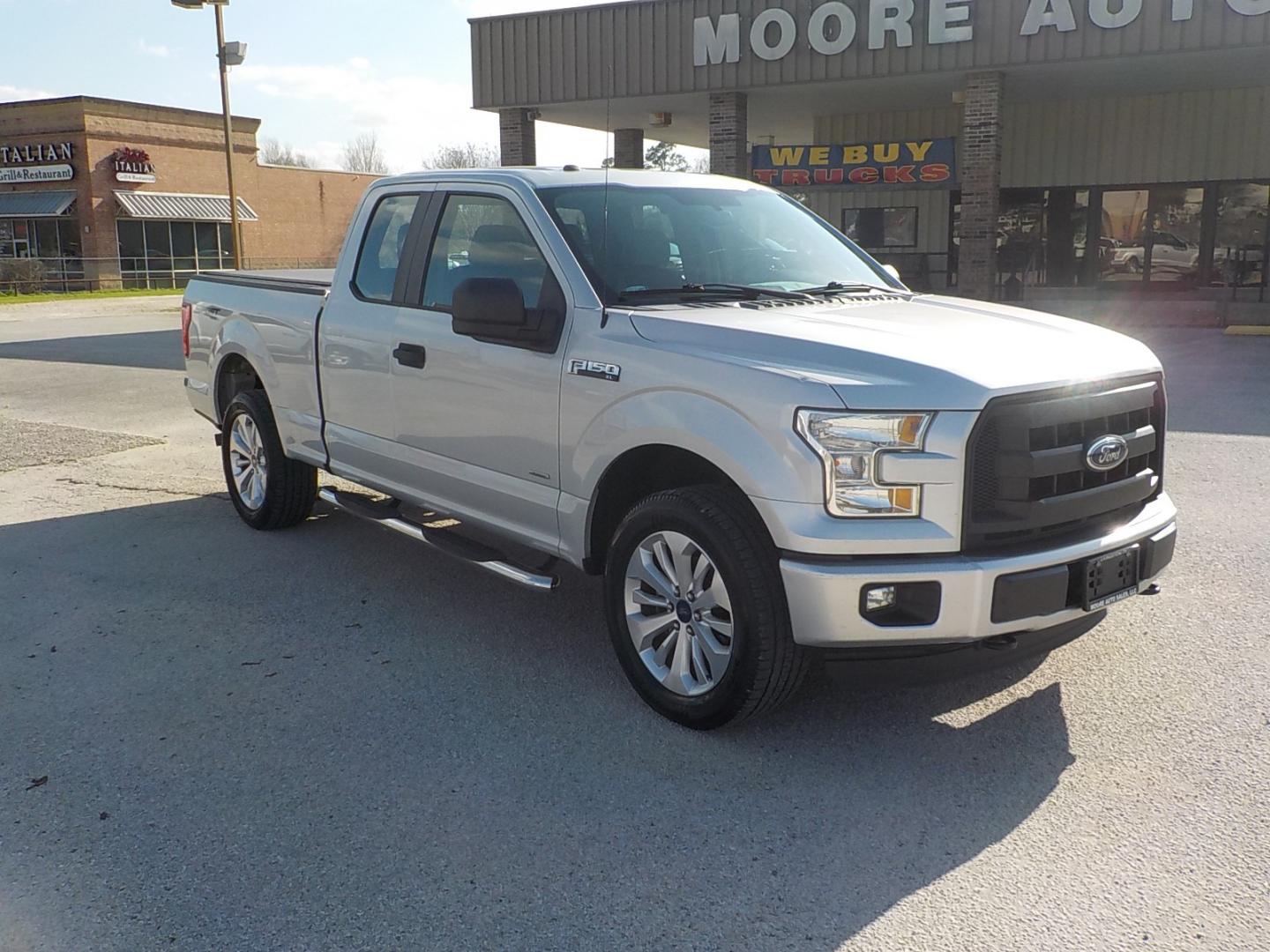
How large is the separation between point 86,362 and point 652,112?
13.3 m

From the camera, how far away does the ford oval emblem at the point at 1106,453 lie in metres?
3.81

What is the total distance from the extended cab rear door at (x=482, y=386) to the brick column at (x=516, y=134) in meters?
19.1

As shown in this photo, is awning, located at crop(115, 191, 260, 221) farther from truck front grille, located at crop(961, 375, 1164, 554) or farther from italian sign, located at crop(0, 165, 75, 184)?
truck front grille, located at crop(961, 375, 1164, 554)

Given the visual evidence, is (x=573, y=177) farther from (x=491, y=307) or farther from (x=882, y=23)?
(x=882, y=23)

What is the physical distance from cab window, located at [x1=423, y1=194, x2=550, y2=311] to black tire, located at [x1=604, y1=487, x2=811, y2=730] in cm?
118

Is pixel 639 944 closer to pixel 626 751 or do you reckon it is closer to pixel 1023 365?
pixel 626 751

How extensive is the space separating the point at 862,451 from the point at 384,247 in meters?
3.17

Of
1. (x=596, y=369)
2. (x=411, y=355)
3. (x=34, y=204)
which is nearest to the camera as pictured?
(x=596, y=369)

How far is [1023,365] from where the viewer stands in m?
3.77

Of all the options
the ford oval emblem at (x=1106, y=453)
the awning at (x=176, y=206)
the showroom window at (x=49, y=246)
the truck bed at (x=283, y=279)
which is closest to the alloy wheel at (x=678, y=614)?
the ford oval emblem at (x=1106, y=453)

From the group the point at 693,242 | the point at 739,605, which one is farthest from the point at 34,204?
the point at 739,605

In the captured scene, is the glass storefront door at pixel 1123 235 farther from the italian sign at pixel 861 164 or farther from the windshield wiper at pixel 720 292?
the windshield wiper at pixel 720 292

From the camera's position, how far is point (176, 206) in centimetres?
4447

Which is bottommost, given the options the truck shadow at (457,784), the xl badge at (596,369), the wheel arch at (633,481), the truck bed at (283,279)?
the truck shadow at (457,784)
